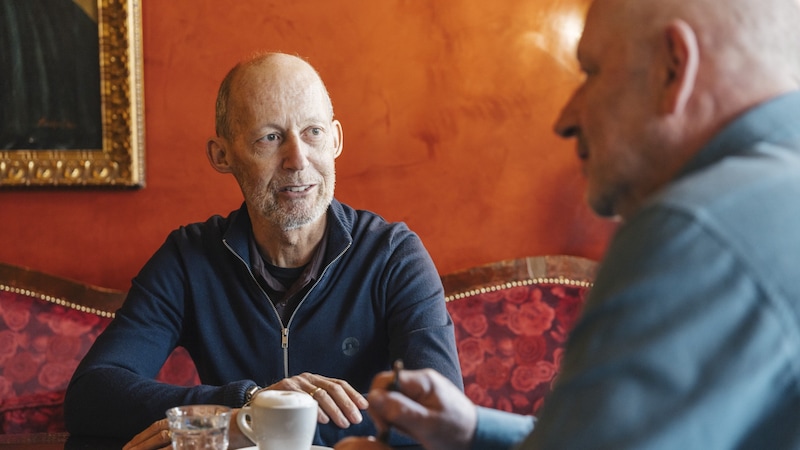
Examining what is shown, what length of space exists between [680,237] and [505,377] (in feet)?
6.92

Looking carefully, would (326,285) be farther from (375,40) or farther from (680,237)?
(680,237)

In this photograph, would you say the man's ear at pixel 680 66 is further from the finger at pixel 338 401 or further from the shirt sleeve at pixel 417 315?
the shirt sleeve at pixel 417 315

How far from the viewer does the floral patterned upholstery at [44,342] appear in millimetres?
2619

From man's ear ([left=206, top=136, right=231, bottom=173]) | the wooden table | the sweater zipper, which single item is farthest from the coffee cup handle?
man's ear ([left=206, top=136, right=231, bottom=173])

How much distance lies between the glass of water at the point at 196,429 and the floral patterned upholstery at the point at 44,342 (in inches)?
54.2

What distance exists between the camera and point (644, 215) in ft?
2.16

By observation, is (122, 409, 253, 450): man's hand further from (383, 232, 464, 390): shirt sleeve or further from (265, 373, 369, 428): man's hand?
(383, 232, 464, 390): shirt sleeve

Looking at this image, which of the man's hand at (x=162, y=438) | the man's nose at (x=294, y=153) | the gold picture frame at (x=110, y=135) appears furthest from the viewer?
the gold picture frame at (x=110, y=135)

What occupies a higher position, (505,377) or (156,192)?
(156,192)

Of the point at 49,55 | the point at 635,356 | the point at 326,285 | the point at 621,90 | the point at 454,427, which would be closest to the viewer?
the point at 635,356

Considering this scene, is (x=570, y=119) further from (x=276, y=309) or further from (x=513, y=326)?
(x=513, y=326)

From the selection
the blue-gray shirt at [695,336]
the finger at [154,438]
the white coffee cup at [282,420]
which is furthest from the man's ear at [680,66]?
the finger at [154,438]

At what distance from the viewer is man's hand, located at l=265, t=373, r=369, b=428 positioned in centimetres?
153

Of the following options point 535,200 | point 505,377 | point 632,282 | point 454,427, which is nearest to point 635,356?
point 632,282
